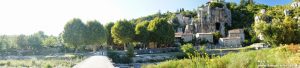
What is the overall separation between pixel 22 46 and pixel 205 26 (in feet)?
122

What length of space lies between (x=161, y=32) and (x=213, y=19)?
36.8 meters

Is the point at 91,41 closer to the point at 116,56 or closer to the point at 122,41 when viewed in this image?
the point at 122,41

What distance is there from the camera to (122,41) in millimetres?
61969

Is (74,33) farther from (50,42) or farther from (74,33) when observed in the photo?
(50,42)

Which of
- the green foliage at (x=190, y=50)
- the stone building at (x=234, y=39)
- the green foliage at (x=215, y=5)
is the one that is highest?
the green foliage at (x=215, y=5)

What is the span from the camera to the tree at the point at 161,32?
210 feet

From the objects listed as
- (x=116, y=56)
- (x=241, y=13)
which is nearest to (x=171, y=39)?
(x=116, y=56)

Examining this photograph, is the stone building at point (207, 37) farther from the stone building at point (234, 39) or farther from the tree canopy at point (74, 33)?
the tree canopy at point (74, 33)

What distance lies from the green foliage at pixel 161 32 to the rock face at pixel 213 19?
30482 millimetres

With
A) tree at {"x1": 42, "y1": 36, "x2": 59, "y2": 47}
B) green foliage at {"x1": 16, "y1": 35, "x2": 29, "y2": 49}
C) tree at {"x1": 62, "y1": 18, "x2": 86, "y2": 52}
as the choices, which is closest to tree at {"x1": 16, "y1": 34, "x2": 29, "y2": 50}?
green foliage at {"x1": 16, "y1": 35, "x2": 29, "y2": 49}

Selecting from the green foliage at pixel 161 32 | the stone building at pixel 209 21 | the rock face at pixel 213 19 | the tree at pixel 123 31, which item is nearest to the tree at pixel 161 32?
the green foliage at pixel 161 32

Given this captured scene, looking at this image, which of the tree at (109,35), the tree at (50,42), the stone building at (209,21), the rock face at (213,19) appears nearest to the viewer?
the tree at (109,35)

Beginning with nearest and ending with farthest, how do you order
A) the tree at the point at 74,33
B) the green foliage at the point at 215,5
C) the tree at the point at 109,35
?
the tree at the point at 74,33
the tree at the point at 109,35
the green foliage at the point at 215,5

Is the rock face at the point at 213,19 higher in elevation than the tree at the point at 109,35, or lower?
higher
